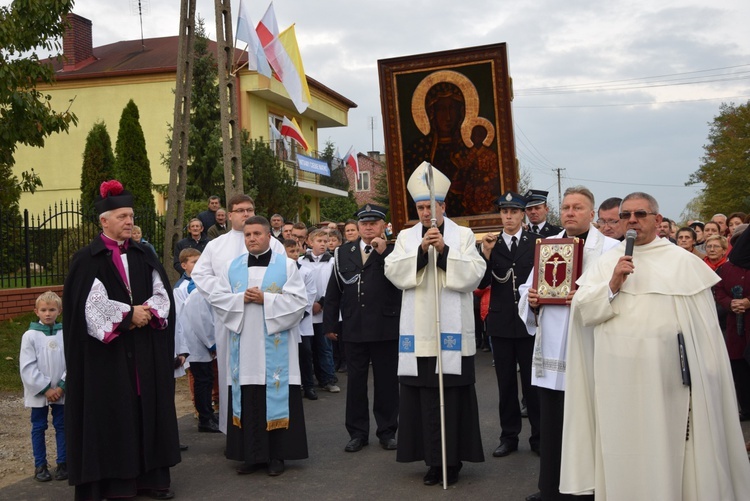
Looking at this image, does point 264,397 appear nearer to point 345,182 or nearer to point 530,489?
point 530,489

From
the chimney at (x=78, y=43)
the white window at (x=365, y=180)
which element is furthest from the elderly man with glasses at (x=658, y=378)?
the white window at (x=365, y=180)

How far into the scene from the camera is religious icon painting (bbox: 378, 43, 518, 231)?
43.9ft

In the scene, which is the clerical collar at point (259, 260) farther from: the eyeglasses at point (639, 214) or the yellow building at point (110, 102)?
the yellow building at point (110, 102)

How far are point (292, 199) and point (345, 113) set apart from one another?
44.8 feet

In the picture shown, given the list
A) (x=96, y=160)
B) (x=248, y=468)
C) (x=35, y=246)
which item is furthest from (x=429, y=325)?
(x=96, y=160)

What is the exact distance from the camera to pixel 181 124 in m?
12.4

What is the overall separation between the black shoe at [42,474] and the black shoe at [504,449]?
3.64 meters

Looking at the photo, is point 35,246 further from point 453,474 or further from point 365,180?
point 365,180

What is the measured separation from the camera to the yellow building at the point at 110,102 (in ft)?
108

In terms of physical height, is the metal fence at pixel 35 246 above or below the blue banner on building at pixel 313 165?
below

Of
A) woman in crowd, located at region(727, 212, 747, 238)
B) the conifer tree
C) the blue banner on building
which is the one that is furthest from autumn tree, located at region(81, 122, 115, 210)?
woman in crowd, located at region(727, 212, 747, 238)

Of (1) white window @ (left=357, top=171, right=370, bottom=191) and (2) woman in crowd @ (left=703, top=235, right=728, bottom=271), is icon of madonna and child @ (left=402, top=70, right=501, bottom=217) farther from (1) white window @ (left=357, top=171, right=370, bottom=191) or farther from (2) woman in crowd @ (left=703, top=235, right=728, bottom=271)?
(1) white window @ (left=357, top=171, right=370, bottom=191)

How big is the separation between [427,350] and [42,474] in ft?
10.5

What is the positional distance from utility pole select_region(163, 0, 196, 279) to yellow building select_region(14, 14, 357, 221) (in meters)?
19.9
